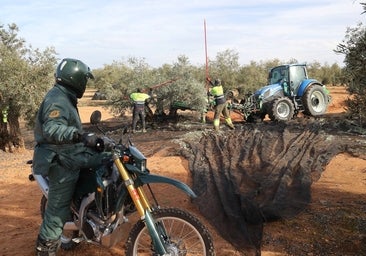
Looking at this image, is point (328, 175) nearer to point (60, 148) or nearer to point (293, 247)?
point (293, 247)

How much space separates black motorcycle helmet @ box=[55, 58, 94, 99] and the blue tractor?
41.4 ft

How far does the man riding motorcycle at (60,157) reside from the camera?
12.1ft

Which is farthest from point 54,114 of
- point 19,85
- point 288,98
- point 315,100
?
point 315,100

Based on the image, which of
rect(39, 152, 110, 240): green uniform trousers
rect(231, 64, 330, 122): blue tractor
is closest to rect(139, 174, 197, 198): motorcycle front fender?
rect(39, 152, 110, 240): green uniform trousers

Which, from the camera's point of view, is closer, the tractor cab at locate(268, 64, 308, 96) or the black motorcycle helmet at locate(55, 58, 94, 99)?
the black motorcycle helmet at locate(55, 58, 94, 99)

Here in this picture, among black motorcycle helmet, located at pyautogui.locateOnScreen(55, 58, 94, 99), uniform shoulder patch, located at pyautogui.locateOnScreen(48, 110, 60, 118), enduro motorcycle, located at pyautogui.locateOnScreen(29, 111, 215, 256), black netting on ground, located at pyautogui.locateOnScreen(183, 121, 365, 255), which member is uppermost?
black motorcycle helmet, located at pyautogui.locateOnScreen(55, 58, 94, 99)

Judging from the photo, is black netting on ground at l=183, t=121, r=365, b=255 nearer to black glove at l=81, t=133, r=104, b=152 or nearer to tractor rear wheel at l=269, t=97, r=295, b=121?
black glove at l=81, t=133, r=104, b=152

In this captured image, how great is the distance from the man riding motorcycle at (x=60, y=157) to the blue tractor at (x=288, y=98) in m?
12.7

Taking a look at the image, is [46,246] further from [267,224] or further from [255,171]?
[255,171]

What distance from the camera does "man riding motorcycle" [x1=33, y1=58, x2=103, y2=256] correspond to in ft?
12.1

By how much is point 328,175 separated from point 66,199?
552cm

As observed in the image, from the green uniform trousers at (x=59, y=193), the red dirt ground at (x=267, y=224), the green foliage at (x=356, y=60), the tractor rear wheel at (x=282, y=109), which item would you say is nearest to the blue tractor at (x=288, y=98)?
the tractor rear wheel at (x=282, y=109)

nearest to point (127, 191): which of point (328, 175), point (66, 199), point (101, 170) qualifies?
point (101, 170)

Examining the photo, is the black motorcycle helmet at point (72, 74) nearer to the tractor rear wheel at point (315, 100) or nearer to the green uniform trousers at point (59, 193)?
the green uniform trousers at point (59, 193)
